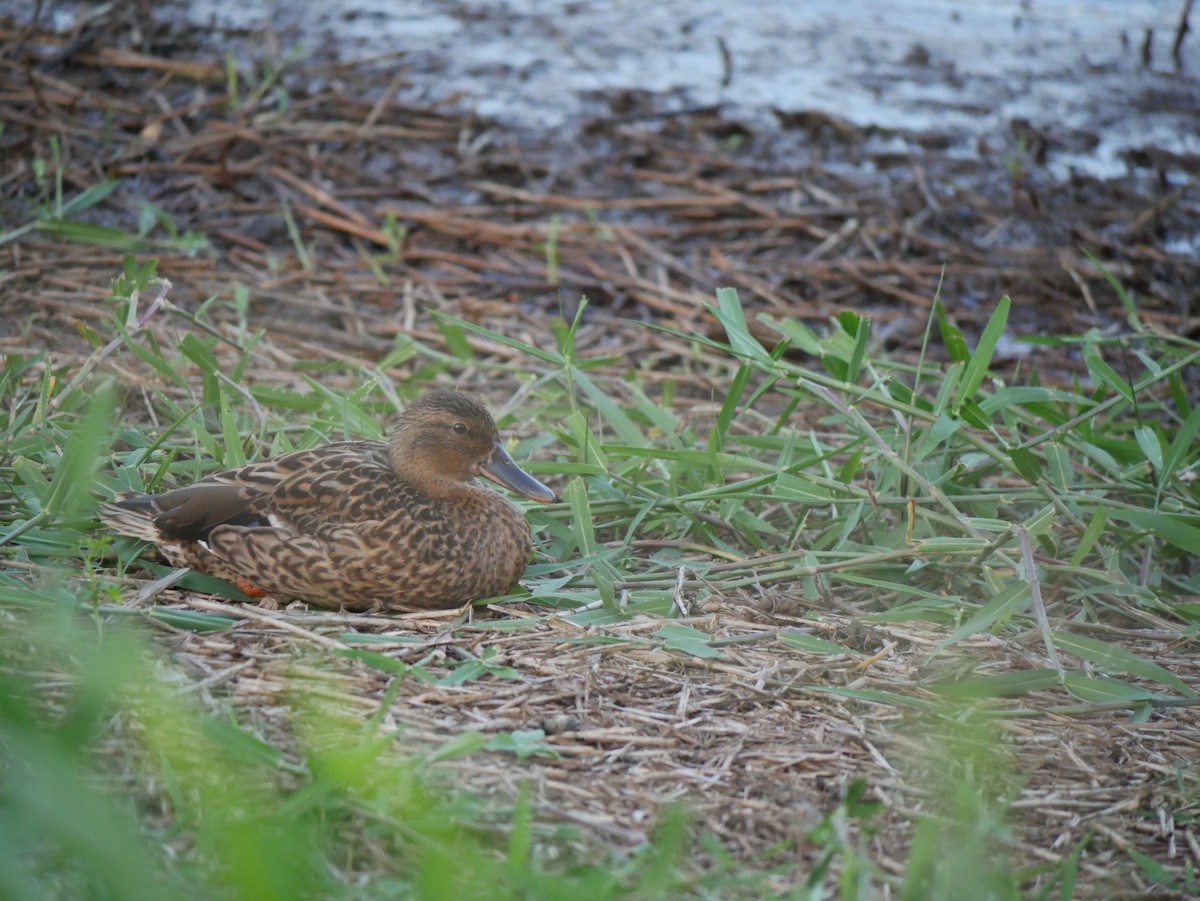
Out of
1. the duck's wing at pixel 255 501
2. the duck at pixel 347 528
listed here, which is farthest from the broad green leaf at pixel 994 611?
the duck's wing at pixel 255 501

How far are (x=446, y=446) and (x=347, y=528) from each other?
1.34 feet

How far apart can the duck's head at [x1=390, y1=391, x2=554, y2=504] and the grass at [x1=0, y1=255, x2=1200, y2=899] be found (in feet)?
0.67

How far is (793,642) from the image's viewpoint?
3305 mm

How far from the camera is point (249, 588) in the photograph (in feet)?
11.7

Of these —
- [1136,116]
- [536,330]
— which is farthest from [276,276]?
[1136,116]

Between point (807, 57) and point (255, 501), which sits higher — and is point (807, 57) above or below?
above

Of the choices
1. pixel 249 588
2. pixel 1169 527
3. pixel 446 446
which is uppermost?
pixel 446 446

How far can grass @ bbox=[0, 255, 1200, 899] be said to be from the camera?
220cm

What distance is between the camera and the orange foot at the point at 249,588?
3568 millimetres

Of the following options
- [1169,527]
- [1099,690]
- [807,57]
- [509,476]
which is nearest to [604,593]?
[509,476]

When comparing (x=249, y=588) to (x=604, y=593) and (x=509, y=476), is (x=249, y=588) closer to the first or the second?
(x=509, y=476)

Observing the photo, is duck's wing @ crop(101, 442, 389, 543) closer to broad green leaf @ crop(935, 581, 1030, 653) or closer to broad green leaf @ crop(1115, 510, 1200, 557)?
broad green leaf @ crop(935, 581, 1030, 653)

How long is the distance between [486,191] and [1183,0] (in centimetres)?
610

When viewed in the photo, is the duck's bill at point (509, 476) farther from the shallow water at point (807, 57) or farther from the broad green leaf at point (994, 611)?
the shallow water at point (807, 57)
